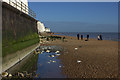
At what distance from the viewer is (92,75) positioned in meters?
7.58

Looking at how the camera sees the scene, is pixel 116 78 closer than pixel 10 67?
Yes

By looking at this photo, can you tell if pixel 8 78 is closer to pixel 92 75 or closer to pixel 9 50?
pixel 9 50

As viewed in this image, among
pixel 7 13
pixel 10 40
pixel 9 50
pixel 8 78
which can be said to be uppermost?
pixel 7 13

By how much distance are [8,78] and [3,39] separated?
3165 mm

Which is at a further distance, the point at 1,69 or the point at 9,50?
the point at 9,50

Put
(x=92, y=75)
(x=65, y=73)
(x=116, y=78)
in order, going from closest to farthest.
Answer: (x=116, y=78)
(x=92, y=75)
(x=65, y=73)

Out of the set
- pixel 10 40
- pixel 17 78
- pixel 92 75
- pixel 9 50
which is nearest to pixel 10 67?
pixel 9 50

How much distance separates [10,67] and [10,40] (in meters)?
2.29

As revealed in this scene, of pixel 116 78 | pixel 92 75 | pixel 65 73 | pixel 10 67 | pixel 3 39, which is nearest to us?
pixel 116 78

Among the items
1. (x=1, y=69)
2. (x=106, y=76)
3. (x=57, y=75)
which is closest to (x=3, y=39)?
(x=1, y=69)

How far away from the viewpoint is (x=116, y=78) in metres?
7.11

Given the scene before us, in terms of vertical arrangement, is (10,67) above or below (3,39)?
below

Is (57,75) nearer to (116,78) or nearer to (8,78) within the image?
(8,78)

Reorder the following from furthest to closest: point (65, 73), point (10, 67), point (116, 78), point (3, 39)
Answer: point (10, 67) < point (3, 39) < point (65, 73) < point (116, 78)
